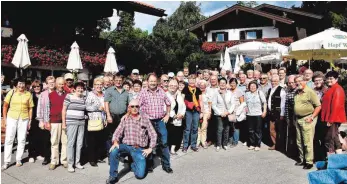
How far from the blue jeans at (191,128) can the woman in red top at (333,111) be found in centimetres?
263

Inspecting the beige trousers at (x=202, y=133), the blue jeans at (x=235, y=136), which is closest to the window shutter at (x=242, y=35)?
the blue jeans at (x=235, y=136)

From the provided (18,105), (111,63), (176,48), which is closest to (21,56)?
(111,63)

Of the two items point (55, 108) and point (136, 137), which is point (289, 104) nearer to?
point (136, 137)

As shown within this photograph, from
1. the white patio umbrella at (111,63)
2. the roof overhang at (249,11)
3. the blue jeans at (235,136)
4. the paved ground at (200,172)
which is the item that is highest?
the roof overhang at (249,11)

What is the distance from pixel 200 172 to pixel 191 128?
1.60m

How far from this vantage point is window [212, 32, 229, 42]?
31.7m

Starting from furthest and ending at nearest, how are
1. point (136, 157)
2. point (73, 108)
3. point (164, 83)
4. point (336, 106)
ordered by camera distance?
point (164, 83) → point (73, 108) → point (336, 106) → point (136, 157)

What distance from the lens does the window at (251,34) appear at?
3010 cm

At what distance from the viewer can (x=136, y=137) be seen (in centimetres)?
581

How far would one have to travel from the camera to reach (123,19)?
45.0 m

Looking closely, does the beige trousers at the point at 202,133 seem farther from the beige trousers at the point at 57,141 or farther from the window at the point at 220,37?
the window at the point at 220,37

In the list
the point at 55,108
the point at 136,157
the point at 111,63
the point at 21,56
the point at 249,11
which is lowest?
the point at 136,157

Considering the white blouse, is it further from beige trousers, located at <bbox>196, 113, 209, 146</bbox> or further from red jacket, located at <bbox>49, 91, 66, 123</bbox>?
red jacket, located at <bbox>49, 91, 66, 123</bbox>

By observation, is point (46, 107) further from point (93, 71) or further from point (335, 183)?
point (93, 71)
